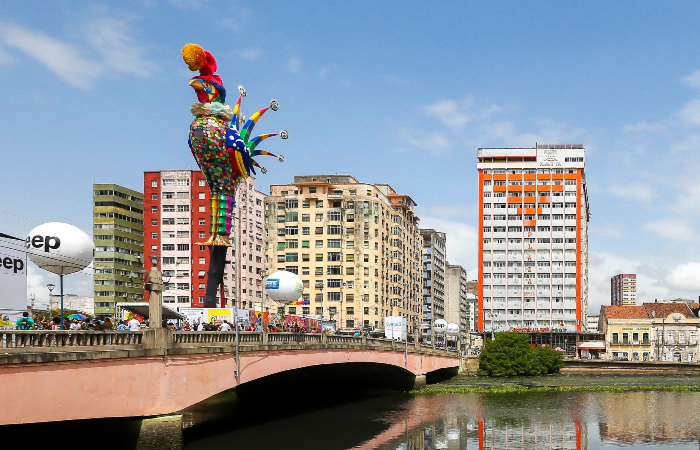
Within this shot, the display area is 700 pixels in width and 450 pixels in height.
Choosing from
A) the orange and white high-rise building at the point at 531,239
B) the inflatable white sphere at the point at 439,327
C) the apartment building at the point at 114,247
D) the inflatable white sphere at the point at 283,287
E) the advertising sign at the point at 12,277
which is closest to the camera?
the advertising sign at the point at 12,277

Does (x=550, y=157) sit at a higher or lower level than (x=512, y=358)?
higher

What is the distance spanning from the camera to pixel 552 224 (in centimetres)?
17025

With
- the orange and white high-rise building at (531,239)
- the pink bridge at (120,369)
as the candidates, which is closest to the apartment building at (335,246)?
→ the orange and white high-rise building at (531,239)

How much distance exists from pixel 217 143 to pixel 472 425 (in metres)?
31.1

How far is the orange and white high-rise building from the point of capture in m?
169

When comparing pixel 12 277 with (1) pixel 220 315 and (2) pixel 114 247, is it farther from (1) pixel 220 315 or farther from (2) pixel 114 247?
(2) pixel 114 247

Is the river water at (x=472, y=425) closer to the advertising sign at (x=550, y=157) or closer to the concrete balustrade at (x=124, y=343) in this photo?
the concrete balustrade at (x=124, y=343)

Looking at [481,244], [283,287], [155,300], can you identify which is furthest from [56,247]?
[481,244]

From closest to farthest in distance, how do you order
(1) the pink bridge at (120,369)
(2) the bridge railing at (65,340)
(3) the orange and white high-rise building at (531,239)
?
(2) the bridge railing at (65,340), (1) the pink bridge at (120,369), (3) the orange and white high-rise building at (531,239)

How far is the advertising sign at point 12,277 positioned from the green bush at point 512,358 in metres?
87.0

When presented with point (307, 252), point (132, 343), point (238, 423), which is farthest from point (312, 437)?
point (307, 252)

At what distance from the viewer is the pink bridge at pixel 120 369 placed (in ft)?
102

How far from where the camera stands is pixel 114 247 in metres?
148

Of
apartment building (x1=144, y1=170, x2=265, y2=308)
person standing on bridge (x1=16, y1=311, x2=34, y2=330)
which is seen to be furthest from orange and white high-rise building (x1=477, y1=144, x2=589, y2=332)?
person standing on bridge (x1=16, y1=311, x2=34, y2=330)
